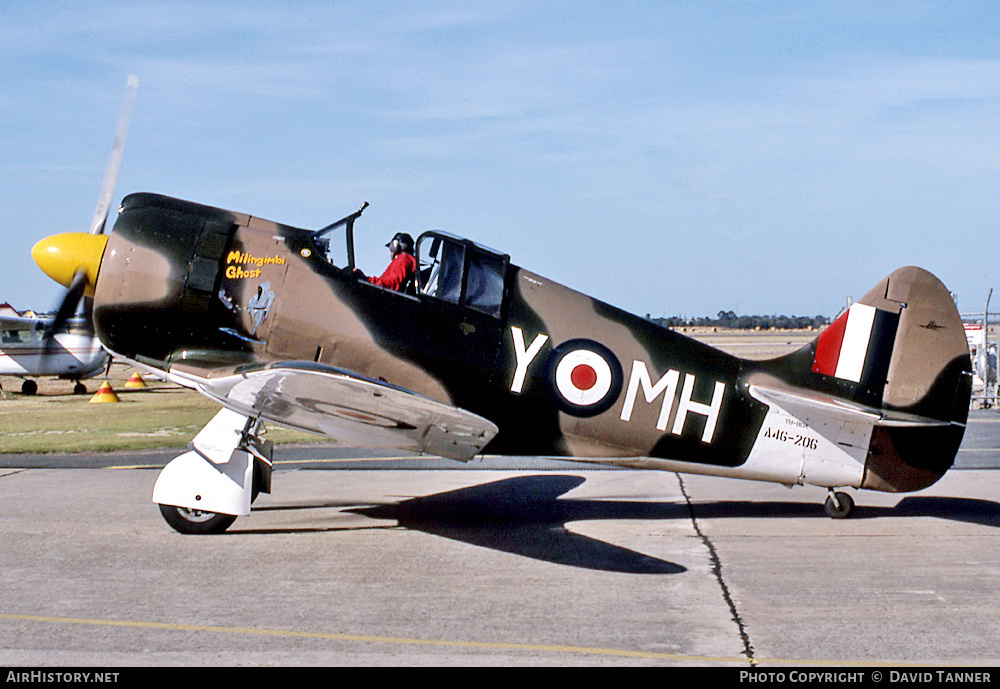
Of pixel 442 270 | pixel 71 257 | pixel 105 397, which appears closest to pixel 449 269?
pixel 442 270

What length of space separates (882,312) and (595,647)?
15.7 ft

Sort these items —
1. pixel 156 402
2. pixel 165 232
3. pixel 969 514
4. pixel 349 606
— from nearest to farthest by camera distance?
pixel 349 606, pixel 165 232, pixel 969 514, pixel 156 402

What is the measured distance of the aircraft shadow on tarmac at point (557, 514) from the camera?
7.25 metres

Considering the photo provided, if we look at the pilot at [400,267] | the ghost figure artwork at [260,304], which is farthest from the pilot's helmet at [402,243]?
the ghost figure artwork at [260,304]

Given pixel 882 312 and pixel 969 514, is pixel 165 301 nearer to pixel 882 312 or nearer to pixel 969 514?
pixel 882 312

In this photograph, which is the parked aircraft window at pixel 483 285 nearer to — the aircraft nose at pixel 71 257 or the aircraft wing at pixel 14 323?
the aircraft nose at pixel 71 257

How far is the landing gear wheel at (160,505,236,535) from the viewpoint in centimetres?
762

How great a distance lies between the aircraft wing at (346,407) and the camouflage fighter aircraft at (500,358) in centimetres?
7

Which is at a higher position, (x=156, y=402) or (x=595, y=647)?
(x=595, y=647)

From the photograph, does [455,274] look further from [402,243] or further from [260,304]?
[260,304]

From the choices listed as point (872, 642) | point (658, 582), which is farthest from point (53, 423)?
point (872, 642)

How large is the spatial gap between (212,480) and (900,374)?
5.91 metres

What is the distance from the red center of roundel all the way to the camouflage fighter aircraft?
12 mm

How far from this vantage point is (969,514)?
29.1 ft
